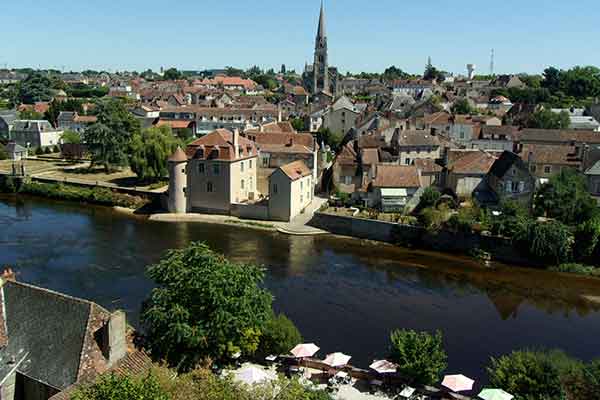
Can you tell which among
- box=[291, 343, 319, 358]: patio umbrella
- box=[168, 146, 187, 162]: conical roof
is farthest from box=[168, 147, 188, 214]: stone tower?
box=[291, 343, 319, 358]: patio umbrella

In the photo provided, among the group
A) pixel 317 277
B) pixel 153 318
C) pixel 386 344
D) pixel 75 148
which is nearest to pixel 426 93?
pixel 75 148

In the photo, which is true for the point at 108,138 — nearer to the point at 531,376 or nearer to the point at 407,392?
the point at 407,392

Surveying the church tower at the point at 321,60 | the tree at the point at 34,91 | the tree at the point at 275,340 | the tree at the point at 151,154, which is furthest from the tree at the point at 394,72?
the tree at the point at 275,340

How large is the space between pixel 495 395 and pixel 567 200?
24.9m

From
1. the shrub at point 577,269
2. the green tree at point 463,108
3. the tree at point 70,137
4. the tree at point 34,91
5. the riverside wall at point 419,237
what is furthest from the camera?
the tree at point 34,91

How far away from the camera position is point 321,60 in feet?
384

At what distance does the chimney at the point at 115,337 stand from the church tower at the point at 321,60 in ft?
337

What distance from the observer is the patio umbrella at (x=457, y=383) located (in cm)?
1867

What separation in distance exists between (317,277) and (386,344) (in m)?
9.65

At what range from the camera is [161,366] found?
54.0 feet

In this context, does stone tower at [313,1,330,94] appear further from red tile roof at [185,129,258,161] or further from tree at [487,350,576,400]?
tree at [487,350,576,400]

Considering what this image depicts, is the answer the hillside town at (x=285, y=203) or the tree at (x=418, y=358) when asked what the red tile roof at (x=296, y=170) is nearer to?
the hillside town at (x=285, y=203)

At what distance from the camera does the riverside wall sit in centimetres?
3703

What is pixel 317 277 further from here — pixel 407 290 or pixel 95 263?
pixel 95 263
